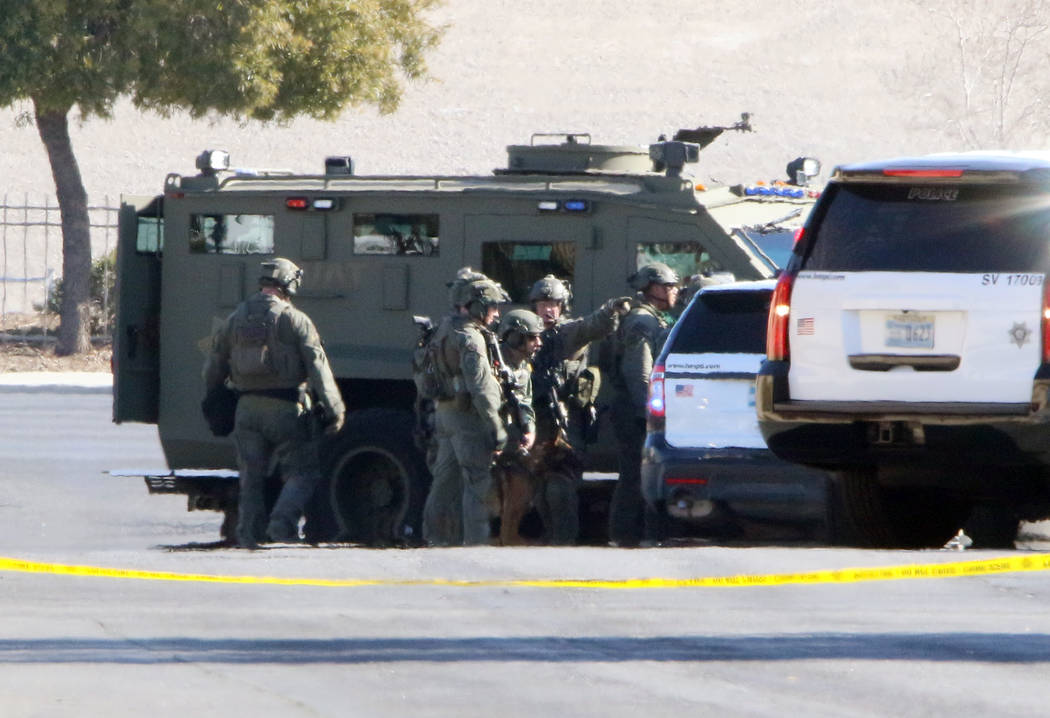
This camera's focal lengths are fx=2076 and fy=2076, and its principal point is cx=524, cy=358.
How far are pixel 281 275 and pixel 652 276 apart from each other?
220 centimetres

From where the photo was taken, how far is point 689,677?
670cm

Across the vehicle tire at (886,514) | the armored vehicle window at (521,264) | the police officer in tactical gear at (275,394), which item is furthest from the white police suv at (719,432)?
the police officer in tactical gear at (275,394)

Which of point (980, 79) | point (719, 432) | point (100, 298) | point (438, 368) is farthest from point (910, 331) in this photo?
point (980, 79)

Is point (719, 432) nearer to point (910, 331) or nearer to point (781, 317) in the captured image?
point (781, 317)

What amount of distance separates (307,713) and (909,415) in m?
2.99

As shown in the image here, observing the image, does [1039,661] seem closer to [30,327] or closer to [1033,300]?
[1033,300]

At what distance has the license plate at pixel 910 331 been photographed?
7984mm

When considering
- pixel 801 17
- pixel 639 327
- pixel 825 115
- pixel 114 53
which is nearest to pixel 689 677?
pixel 639 327

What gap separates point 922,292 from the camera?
799 cm

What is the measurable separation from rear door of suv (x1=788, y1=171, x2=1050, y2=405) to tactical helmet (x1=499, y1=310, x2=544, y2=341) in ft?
11.9

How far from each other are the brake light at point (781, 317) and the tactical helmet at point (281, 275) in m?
4.66

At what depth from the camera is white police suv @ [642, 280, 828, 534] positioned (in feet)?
34.6

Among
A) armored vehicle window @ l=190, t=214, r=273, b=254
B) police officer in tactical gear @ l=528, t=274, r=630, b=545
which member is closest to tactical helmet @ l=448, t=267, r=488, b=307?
police officer in tactical gear @ l=528, t=274, r=630, b=545

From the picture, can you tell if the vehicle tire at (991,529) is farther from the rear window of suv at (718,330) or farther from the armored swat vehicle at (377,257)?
the armored swat vehicle at (377,257)
